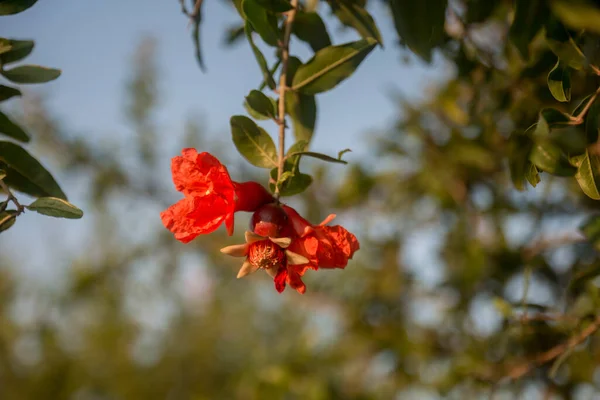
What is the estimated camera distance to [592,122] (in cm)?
42

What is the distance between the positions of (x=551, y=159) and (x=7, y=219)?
513mm

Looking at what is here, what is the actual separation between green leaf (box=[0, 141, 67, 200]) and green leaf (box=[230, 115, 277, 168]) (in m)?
0.21

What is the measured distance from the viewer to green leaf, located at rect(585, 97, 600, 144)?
42cm

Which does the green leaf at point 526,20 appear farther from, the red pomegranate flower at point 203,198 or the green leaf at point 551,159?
the red pomegranate flower at point 203,198

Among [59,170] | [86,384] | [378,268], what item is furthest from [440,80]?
[86,384]

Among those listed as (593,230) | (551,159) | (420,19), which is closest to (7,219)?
(420,19)

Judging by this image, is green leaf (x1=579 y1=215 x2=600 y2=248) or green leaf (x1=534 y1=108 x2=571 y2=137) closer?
green leaf (x1=534 y1=108 x2=571 y2=137)

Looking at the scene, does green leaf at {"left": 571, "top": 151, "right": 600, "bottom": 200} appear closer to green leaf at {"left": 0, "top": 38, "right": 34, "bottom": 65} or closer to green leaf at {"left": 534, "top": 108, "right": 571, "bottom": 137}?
green leaf at {"left": 534, "top": 108, "right": 571, "bottom": 137}

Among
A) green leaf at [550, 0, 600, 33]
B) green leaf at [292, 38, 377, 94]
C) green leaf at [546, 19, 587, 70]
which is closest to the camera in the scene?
green leaf at [550, 0, 600, 33]

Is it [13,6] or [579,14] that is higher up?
[13,6]

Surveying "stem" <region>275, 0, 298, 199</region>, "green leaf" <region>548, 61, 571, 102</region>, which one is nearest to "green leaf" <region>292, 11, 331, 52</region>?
"stem" <region>275, 0, 298, 199</region>

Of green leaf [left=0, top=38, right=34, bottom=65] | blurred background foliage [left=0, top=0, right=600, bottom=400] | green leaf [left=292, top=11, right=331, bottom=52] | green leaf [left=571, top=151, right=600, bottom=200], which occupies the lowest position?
blurred background foliage [left=0, top=0, right=600, bottom=400]

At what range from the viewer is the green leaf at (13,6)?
1.47 feet

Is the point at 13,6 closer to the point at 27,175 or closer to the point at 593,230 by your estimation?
the point at 27,175
